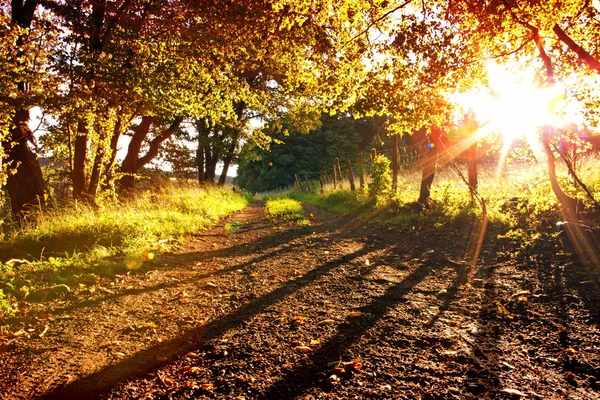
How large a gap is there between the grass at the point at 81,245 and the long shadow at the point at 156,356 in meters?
1.84

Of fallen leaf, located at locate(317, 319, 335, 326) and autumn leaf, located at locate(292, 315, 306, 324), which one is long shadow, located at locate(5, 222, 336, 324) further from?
fallen leaf, located at locate(317, 319, 335, 326)

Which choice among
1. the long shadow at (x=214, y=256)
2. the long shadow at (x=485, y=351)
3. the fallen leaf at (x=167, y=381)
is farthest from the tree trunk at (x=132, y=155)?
the long shadow at (x=485, y=351)

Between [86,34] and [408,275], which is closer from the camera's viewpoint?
[408,275]

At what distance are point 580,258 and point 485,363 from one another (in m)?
2.86

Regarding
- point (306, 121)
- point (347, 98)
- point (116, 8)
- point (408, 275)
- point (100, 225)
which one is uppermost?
point (116, 8)

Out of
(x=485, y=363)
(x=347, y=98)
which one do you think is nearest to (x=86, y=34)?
(x=347, y=98)

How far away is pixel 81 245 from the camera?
19.6ft

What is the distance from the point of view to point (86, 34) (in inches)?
316

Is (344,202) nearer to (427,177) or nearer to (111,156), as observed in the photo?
(427,177)

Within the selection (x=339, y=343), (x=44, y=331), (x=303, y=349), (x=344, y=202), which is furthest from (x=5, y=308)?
(x=344, y=202)

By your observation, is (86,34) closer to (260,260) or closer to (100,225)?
(100,225)

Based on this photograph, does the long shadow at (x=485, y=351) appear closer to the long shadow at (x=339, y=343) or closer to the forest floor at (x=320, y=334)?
the forest floor at (x=320, y=334)

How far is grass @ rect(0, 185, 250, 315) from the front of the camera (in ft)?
14.7

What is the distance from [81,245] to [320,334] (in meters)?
4.99
